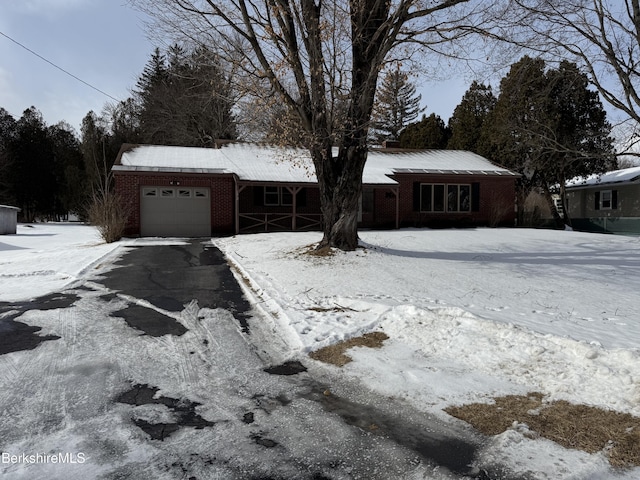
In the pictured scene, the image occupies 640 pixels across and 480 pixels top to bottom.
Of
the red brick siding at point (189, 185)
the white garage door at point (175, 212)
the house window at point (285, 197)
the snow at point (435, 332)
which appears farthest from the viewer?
the house window at point (285, 197)

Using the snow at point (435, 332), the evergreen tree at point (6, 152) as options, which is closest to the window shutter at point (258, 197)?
the snow at point (435, 332)

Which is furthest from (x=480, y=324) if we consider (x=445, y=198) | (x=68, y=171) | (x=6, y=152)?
(x=6, y=152)

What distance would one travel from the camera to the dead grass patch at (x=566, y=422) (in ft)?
9.04

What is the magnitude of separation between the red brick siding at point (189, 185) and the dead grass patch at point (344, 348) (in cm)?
1432

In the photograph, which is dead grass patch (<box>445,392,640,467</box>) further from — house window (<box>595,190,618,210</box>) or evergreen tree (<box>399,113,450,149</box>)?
evergreen tree (<box>399,113,450,149</box>)

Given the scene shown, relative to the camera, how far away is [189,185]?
59.2ft

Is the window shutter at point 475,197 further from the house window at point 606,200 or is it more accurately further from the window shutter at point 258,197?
the window shutter at point 258,197

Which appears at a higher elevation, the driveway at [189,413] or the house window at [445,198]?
the house window at [445,198]

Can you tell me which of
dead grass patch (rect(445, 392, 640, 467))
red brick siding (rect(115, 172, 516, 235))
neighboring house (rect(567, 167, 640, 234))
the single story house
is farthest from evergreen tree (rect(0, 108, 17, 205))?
neighboring house (rect(567, 167, 640, 234))

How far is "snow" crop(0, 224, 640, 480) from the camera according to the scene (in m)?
3.24

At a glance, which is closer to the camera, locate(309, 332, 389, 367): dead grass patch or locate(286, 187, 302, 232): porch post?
locate(309, 332, 389, 367): dead grass patch

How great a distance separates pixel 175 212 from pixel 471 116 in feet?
78.4

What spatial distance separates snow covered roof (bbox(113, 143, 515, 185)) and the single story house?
6.77m

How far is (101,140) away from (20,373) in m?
38.5
